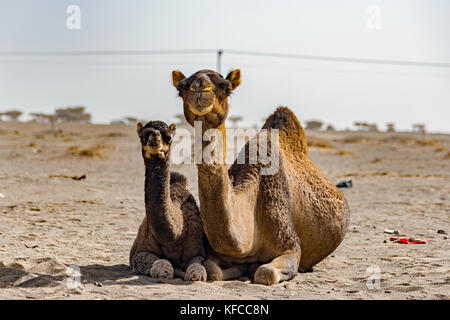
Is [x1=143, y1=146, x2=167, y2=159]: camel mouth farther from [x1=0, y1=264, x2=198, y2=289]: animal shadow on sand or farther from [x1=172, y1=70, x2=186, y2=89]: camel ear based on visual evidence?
[x1=0, y1=264, x2=198, y2=289]: animal shadow on sand

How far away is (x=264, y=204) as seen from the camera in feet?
22.7

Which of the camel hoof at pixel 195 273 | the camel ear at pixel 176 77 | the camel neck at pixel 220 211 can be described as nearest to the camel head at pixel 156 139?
the camel ear at pixel 176 77

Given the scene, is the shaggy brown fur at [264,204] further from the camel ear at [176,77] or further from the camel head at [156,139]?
the camel head at [156,139]

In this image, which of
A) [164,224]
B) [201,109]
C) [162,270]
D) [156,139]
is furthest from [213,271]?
[201,109]

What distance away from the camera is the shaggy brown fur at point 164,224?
630 centimetres

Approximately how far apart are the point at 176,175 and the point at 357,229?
16.2 feet

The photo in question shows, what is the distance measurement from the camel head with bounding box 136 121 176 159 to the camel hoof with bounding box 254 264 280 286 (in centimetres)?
147

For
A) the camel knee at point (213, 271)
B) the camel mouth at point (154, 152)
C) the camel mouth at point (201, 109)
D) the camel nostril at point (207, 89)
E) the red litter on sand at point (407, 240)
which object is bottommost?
the red litter on sand at point (407, 240)

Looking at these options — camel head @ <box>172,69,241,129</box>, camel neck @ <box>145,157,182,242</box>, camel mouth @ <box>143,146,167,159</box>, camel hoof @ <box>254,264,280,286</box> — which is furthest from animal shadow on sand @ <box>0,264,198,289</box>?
camel head @ <box>172,69,241,129</box>

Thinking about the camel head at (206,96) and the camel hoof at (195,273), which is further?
the camel hoof at (195,273)

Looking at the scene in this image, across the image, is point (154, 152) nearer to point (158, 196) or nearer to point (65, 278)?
point (158, 196)

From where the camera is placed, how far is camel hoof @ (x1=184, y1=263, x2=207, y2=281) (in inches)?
249

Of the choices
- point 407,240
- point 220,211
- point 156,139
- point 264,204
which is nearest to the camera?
point 220,211

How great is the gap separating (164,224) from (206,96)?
5.23 feet
